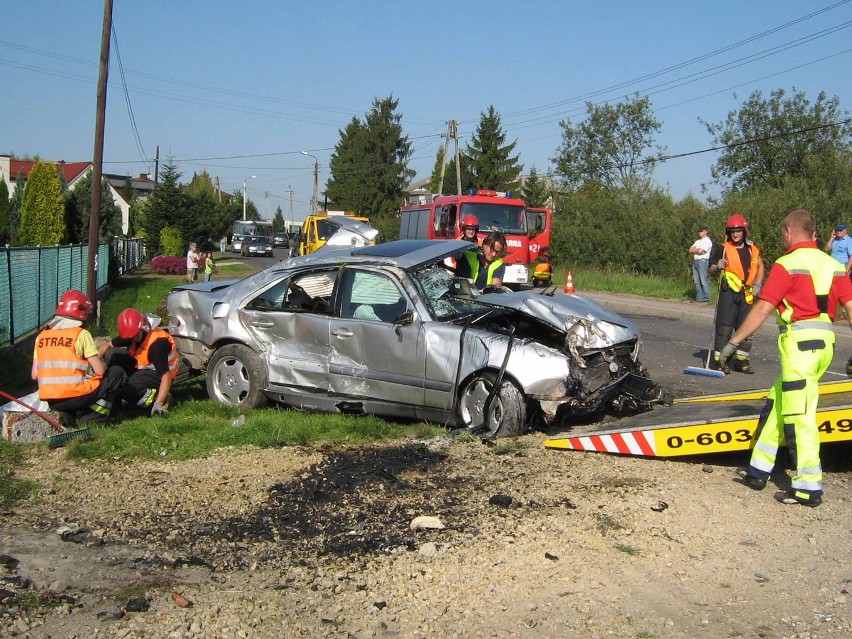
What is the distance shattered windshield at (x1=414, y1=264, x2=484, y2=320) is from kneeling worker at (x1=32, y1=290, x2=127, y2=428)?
2874 mm

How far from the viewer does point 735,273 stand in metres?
9.91

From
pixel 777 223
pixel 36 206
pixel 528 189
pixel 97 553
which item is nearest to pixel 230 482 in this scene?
pixel 97 553

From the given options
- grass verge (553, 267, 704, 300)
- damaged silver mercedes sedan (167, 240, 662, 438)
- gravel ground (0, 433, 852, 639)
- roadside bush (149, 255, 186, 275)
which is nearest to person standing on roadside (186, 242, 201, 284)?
roadside bush (149, 255, 186, 275)

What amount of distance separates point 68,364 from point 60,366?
7 centimetres

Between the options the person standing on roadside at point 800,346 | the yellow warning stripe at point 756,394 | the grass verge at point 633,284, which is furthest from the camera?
the grass verge at point 633,284

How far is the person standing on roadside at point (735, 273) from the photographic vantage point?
32.3 feet

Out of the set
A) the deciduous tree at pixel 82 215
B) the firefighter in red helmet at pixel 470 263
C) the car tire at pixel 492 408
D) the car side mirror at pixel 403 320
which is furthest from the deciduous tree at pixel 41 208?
the car tire at pixel 492 408

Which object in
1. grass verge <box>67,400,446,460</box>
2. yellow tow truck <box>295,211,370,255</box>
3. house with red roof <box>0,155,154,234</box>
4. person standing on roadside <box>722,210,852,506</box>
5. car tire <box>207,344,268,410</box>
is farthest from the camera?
house with red roof <box>0,155,154,234</box>

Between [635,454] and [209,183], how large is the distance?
338 feet

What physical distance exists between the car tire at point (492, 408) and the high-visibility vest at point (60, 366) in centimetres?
325

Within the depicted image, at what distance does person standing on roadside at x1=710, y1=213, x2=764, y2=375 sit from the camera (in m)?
9.84

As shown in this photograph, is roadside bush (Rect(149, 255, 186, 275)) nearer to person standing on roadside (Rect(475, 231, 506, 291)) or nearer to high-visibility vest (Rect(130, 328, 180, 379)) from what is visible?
person standing on roadside (Rect(475, 231, 506, 291))

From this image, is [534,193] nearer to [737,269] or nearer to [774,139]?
[774,139]

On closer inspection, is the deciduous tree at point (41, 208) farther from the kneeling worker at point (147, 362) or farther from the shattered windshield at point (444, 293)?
the shattered windshield at point (444, 293)
